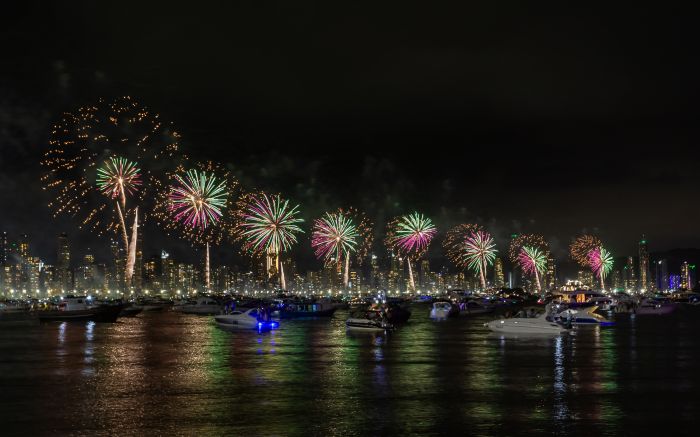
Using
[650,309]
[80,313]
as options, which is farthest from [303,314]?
[650,309]

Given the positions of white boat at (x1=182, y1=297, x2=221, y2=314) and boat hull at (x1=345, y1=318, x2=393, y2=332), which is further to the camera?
white boat at (x1=182, y1=297, x2=221, y2=314)

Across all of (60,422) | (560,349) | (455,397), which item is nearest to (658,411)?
(455,397)

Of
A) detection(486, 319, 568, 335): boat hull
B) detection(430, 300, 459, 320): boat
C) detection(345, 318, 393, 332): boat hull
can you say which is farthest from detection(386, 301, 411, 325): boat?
detection(486, 319, 568, 335): boat hull

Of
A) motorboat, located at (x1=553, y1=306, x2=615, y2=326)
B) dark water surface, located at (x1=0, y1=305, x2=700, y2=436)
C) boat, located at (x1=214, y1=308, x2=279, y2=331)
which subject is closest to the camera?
dark water surface, located at (x1=0, y1=305, x2=700, y2=436)

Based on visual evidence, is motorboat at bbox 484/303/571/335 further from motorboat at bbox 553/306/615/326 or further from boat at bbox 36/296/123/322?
boat at bbox 36/296/123/322

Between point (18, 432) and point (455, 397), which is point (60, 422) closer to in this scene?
point (18, 432)

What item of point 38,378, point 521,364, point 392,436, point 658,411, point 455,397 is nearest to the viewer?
point 392,436

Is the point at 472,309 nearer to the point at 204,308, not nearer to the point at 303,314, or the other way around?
the point at 303,314
